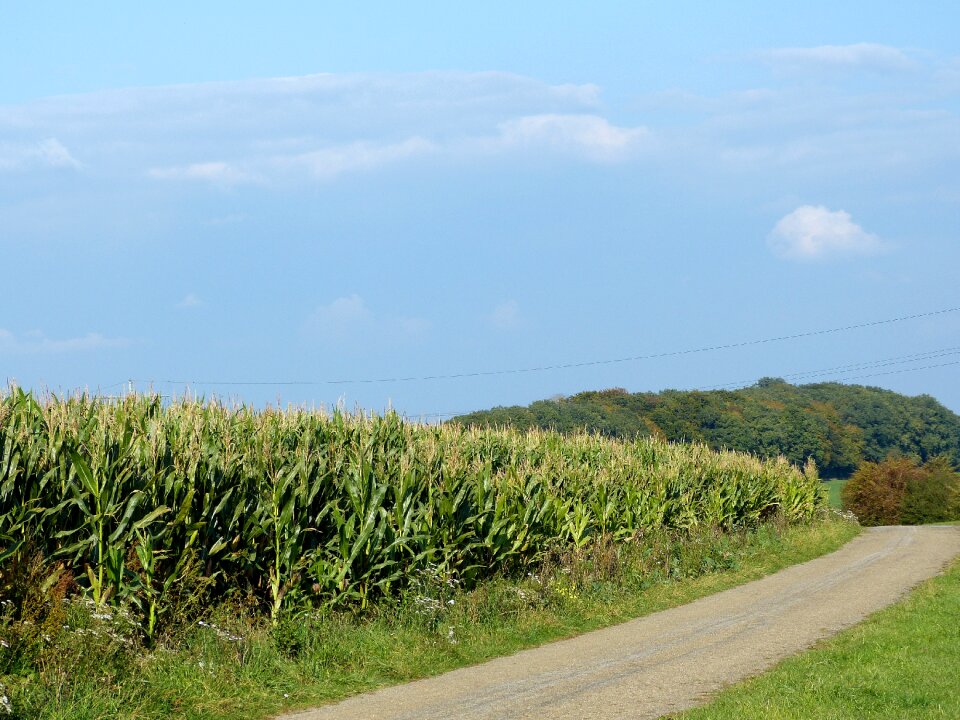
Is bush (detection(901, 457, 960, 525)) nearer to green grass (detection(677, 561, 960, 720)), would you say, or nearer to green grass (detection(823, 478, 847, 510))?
green grass (detection(823, 478, 847, 510))

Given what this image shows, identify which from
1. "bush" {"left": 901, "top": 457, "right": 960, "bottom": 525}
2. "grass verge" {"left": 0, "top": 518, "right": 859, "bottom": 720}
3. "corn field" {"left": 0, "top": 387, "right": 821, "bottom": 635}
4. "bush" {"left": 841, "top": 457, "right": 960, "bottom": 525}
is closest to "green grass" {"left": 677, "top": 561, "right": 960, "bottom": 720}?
"grass verge" {"left": 0, "top": 518, "right": 859, "bottom": 720}

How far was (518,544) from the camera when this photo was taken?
58.9 feet

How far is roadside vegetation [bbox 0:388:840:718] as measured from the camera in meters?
10.2

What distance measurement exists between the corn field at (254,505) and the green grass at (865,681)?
17.9 ft

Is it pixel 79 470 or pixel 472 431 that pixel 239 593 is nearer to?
pixel 79 470

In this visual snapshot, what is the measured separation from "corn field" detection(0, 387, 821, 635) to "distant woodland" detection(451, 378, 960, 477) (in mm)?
65475

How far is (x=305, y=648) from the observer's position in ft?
39.0

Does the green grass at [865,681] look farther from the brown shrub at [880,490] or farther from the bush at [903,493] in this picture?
the brown shrub at [880,490]

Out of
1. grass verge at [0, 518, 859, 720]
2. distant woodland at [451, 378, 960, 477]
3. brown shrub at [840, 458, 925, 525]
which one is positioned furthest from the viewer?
distant woodland at [451, 378, 960, 477]

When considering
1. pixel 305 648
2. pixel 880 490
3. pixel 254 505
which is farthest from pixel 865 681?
pixel 880 490

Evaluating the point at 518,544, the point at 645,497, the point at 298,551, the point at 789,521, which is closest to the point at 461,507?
the point at 518,544

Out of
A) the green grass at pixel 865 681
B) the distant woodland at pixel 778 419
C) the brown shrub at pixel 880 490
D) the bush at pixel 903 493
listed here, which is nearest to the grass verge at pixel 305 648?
the green grass at pixel 865 681

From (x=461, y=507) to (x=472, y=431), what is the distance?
32.0 ft

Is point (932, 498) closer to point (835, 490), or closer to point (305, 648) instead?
point (835, 490)
